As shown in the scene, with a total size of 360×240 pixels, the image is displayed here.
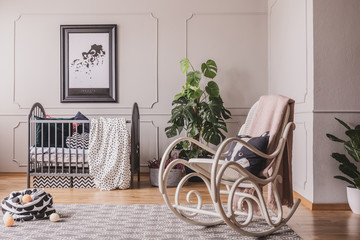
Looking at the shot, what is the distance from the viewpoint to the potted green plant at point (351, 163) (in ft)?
8.68

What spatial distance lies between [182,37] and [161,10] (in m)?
0.40

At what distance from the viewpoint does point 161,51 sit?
454 centimetres

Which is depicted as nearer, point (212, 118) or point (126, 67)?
point (212, 118)

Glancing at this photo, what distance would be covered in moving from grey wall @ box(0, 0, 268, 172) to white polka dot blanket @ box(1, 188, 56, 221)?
2.06 metres

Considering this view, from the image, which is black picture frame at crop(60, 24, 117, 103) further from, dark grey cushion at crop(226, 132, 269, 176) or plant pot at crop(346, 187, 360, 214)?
plant pot at crop(346, 187, 360, 214)

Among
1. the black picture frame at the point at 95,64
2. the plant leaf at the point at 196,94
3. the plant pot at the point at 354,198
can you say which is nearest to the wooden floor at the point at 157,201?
the plant pot at the point at 354,198

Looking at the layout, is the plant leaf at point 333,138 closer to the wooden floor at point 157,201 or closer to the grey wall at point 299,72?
the grey wall at point 299,72

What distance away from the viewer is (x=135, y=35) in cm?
454

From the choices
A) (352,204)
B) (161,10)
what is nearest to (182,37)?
(161,10)

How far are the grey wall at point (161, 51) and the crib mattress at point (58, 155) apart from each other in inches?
32.9

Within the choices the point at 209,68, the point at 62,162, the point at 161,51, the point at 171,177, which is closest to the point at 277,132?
the point at 171,177

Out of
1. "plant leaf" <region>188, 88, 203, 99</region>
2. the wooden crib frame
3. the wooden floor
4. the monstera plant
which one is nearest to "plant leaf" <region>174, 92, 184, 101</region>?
the monstera plant

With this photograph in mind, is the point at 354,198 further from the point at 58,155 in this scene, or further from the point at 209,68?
the point at 58,155

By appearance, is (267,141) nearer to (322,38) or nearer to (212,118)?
(322,38)
